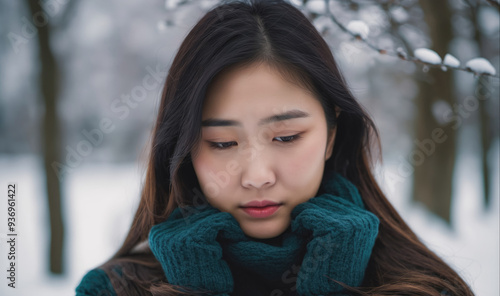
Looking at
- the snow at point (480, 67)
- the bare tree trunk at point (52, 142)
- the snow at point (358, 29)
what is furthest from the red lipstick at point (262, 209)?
the bare tree trunk at point (52, 142)

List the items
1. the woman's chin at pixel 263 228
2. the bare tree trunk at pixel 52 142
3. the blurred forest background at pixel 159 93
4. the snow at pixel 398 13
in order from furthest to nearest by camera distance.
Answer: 1. the bare tree trunk at pixel 52 142
2. the blurred forest background at pixel 159 93
3. the snow at pixel 398 13
4. the woman's chin at pixel 263 228

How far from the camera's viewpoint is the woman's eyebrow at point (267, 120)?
4.57 feet

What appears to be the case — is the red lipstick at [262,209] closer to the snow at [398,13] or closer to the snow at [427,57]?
the snow at [427,57]

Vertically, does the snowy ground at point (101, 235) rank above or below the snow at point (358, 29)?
below

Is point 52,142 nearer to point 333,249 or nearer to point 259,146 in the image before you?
point 259,146

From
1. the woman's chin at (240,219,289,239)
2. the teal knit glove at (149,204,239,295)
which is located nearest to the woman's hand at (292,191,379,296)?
the woman's chin at (240,219,289,239)

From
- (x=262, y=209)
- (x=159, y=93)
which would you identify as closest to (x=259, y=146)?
(x=262, y=209)

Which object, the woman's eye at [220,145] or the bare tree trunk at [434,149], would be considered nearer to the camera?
the woman's eye at [220,145]

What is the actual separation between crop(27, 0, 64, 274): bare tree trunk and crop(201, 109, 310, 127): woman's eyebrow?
3.42 m

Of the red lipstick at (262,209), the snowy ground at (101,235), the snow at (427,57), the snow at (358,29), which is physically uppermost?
the snow at (358,29)

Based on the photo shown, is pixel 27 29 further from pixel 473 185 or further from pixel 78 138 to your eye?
pixel 473 185

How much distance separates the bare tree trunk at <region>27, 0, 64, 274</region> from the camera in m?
4.20

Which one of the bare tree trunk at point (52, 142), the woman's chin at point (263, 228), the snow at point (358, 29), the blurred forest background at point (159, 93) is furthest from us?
the bare tree trunk at point (52, 142)

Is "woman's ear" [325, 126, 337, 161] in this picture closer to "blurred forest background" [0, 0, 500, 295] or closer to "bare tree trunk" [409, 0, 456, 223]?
"blurred forest background" [0, 0, 500, 295]
